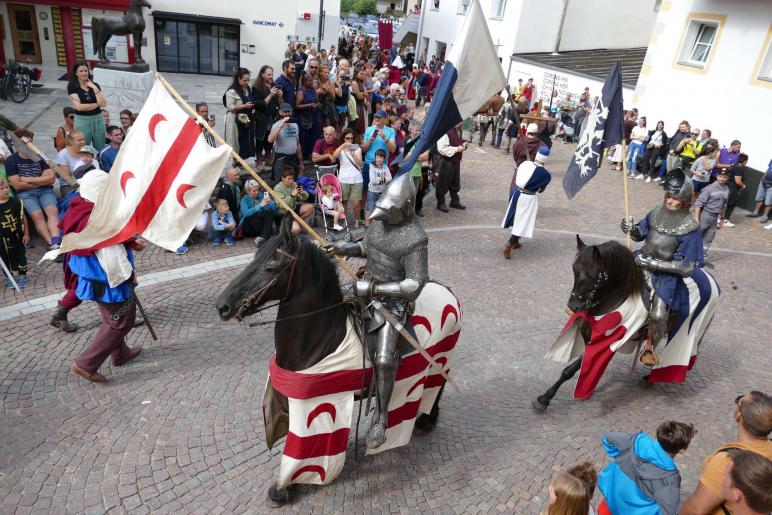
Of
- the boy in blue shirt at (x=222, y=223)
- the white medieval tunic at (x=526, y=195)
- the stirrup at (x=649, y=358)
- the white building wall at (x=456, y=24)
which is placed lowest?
the boy in blue shirt at (x=222, y=223)

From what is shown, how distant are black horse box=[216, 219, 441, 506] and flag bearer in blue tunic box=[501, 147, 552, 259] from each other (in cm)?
616

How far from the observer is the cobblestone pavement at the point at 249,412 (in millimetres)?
4453

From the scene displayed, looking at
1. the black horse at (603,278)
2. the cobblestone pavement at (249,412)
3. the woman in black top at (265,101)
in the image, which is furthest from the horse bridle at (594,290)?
the woman in black top at (265,101)

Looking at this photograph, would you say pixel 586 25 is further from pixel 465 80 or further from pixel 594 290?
pixel 594 290

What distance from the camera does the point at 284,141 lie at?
10352 mm

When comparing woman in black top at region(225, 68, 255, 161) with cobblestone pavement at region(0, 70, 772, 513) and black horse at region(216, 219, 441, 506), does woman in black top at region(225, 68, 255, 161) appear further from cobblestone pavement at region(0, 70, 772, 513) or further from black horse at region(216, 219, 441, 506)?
black horse at region(216, 219, 441, 506)

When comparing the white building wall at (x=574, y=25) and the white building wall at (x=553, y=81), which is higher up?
the white building wall at (x=574, y=25)

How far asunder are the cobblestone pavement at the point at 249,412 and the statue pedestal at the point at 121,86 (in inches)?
205

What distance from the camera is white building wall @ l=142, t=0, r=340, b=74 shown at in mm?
23891

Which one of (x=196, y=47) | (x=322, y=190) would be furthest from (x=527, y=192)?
(x=196, y=47)

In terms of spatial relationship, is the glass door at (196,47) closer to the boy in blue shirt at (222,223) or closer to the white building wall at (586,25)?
the white building wall at (586,25)

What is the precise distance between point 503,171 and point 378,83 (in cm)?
490

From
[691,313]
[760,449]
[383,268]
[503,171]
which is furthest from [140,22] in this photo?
[760,449]

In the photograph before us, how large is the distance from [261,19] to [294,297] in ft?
80.0
